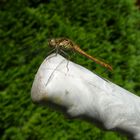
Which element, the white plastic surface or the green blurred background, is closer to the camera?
the white plastic surface

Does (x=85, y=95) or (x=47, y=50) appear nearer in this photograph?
(x=85, y=95)

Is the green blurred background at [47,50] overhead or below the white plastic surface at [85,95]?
below

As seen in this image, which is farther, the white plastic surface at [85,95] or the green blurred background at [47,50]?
the green blurred background at [47,50]

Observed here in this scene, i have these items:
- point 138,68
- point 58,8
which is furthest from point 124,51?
point 58,8

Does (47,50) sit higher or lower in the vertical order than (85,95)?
lower

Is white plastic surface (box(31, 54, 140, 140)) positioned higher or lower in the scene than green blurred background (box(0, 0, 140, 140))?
higher
